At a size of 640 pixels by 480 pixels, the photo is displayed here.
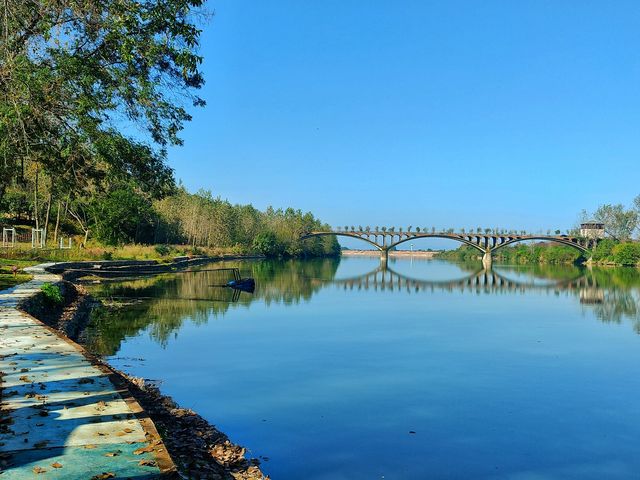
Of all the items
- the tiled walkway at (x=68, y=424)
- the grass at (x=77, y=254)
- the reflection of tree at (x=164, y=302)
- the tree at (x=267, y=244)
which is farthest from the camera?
the tree at (x=267, y=244)

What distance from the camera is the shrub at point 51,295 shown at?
2088 cm

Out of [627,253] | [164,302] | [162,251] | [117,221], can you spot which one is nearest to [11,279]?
[164,302]

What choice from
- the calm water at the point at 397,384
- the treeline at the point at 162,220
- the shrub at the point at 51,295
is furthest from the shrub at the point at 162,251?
the shrub at the point at 51,295

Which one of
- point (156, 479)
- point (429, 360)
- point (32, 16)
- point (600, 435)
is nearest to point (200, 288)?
point (429, 360)

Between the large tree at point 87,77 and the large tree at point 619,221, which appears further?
the large tree at point 619,221

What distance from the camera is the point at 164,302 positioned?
3011 cm

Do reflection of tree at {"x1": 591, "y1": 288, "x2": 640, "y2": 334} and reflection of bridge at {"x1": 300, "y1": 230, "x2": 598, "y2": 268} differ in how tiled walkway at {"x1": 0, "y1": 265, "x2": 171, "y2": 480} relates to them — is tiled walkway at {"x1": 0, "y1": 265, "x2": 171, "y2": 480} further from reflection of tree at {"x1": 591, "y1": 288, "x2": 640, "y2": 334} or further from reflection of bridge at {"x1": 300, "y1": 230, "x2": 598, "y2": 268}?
reflection of bridge at {"x1": 300, "y1": 230, "x2": 598, "y2": 268}

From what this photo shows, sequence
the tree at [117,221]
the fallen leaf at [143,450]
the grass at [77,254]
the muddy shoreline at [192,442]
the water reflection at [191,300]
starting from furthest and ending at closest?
1. the tree at [117,221]
2. the grass at [77,254]
3. the water reflection at [191,300]
4. the muddy shoreline at [192,442]
5. the fallen leaf at [143,450]

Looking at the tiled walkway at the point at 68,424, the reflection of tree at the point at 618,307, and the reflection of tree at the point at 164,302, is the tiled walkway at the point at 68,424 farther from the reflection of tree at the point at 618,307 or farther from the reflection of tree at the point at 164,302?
the reflection of tree at the point at 618,307

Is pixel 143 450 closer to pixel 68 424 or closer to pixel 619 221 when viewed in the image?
pixel 68 424

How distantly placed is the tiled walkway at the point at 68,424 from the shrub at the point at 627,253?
384 feet

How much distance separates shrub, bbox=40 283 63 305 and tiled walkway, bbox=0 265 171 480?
34.1 feet

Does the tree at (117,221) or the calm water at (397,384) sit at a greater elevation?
the tree at (117,221)

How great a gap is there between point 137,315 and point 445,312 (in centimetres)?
1864
